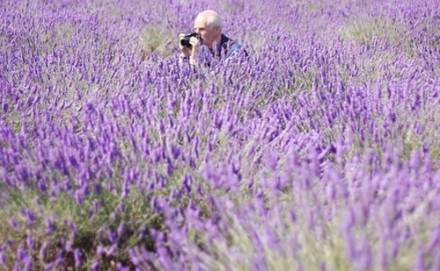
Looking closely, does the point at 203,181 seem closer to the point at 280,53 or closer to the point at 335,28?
the point at 280,53

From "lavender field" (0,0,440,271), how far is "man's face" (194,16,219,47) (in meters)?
0.35

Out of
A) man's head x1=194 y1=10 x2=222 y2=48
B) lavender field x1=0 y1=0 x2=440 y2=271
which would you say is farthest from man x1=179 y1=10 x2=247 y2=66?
lavender field x1=0 y1=0 x2=440 y2=271

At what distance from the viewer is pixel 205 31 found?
3.66m

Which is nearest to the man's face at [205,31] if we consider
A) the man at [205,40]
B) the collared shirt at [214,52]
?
the man at [205,40]

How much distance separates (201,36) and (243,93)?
1127 millimetres

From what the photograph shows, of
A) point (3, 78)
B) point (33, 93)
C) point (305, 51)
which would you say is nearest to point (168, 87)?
point (33, 93)

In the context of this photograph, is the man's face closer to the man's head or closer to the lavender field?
the man's head

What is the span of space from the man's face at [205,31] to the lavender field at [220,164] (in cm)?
35

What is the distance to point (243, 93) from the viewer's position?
8.93 ft

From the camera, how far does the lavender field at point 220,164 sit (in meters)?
1.30

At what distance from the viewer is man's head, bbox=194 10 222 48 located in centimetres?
363

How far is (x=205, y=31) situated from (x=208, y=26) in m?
0.04

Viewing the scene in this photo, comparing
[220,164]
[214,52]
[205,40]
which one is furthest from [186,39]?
[220,164]

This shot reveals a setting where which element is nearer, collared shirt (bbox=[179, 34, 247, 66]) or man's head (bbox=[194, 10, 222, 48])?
collared shirt (bbox=[179, 34, 247, 66])
